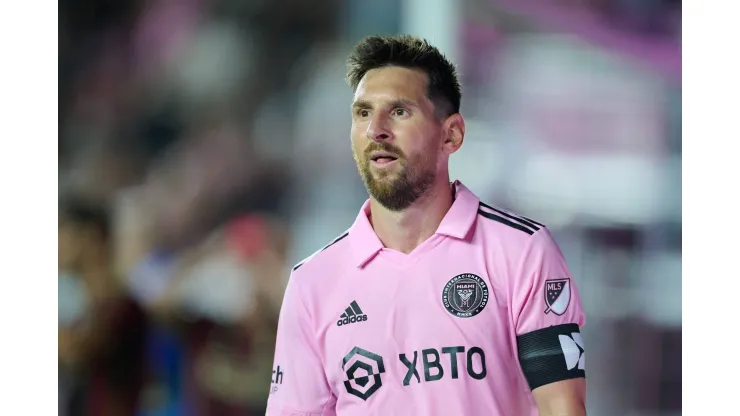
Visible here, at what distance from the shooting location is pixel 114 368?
124 inches

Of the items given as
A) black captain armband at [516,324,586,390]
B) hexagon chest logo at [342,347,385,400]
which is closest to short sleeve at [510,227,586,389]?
black captain armband at [516,324,586,390]

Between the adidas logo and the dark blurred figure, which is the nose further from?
the dark blurred figure

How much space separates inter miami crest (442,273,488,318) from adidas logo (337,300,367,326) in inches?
9.4

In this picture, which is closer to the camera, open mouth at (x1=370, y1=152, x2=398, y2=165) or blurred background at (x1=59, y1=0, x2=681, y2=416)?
open mouth at (x1=370, y1=152, x2=398, y2=165)

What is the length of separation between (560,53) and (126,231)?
157cm

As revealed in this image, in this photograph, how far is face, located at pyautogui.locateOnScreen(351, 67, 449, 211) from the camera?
2.49 meters

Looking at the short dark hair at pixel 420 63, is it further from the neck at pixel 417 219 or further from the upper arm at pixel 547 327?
the upper arm at pixel 547 327

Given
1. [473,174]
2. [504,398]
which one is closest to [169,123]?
[473,174]

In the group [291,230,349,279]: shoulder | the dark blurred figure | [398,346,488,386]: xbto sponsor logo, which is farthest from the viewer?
→ the dark blurred figure

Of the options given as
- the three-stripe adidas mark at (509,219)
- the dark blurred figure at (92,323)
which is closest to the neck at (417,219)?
the three-stripe adidas mark at (509,219)

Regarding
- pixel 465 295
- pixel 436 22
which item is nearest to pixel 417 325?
pixel 465 295

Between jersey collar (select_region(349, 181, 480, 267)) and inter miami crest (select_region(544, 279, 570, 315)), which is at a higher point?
jersey collar (select_region(349, 181, 480, 267))

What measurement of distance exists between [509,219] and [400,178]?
1.03ft
